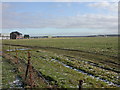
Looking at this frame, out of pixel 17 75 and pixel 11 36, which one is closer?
pixel 17 75

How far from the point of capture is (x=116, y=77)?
14.8 metres

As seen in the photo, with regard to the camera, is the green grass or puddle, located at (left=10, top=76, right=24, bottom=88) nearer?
puddle, located at (left=10, top=76, right=24, bottom=88)

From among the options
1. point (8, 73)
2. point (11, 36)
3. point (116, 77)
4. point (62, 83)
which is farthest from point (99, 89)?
point (11, 36)

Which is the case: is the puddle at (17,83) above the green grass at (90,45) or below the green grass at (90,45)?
below

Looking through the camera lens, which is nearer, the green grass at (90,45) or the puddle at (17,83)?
the puddle at (17,83)

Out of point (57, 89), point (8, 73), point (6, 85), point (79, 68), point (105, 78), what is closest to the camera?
point (57, 89)

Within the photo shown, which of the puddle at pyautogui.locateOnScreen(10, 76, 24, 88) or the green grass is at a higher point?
the green grass

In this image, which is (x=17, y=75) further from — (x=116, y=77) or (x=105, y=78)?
(x=116, y=77)

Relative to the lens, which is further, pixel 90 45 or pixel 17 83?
pixel 90 45

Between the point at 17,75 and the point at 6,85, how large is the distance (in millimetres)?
2744

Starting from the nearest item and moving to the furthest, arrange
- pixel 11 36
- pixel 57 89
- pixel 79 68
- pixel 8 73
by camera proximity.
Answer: pixel 57 89 < pixel 8 73 < pixel 79 68 < pixel 11 36

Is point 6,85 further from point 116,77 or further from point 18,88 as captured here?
point 116,77

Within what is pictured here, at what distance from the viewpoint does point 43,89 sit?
437 inches

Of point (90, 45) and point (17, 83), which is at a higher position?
point (90, 45)
